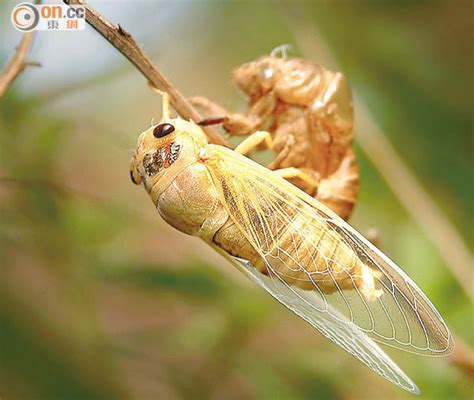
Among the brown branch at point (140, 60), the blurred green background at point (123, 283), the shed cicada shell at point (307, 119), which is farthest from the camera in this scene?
the blurred green background at point (123, 283)

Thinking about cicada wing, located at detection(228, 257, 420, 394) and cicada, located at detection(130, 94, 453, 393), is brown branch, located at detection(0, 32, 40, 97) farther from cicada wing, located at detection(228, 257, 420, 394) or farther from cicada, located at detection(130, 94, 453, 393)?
cicada wing, located at detection(228, 257, 420, 394)

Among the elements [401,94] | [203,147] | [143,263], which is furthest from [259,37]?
[203,147]

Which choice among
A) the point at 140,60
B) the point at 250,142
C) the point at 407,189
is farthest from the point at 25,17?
the point at 407,189

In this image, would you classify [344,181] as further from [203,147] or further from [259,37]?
[259,37]

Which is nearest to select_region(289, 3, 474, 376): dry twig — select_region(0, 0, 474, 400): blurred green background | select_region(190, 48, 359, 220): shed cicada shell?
select_region(0, 0, 474, 400): blurred green background

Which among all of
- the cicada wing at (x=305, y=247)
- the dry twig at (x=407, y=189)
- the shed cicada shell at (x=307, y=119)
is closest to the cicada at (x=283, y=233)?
the cicada wing at (x=305, y=247)

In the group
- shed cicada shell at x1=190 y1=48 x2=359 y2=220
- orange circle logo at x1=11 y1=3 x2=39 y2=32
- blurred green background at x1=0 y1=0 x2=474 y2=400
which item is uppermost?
shed cicada shell at x1=190 y1=48 x2=359 y2=220

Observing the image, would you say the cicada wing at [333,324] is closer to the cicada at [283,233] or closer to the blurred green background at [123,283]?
the cicada at [283,233]

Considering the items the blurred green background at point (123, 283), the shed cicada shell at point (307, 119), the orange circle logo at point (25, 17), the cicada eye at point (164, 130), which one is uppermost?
the shed cicada shell at point (307, 119)
